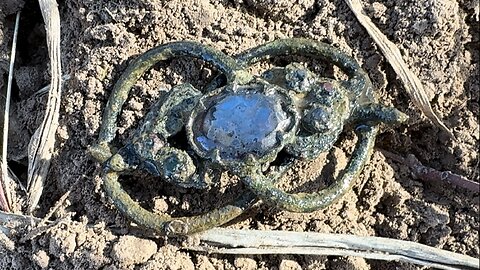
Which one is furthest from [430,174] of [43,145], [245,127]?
[43,145]

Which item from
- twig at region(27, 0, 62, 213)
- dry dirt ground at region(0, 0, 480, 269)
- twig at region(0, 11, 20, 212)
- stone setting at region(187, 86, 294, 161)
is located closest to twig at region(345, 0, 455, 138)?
dry dirt ground at region(0, 0, 480, 269)

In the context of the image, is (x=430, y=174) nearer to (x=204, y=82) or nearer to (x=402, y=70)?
(x=402, y=70)

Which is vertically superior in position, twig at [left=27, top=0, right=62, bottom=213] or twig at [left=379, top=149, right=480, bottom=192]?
twig at [left=379, top=149, right=480, bottom=192]

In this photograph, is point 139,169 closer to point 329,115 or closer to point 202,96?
point 202,96

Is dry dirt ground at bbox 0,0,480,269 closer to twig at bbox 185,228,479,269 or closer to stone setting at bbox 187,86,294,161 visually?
twig at bbox 185,228,479,269

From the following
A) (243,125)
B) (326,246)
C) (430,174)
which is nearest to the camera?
(243,125)

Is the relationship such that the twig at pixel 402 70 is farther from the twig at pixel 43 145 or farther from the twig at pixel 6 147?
the twig at pixel 6 147

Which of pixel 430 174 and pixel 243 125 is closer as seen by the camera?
pixel 243 125
